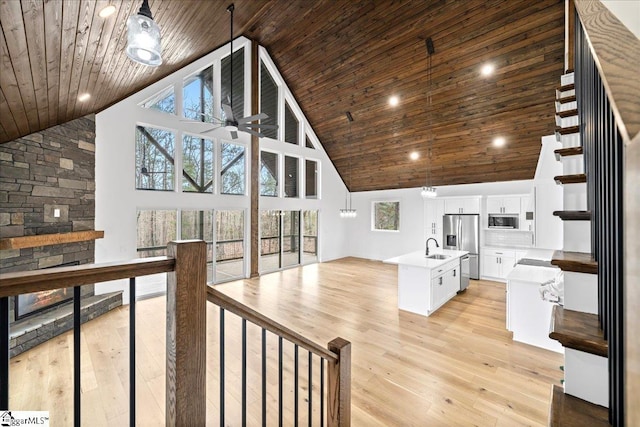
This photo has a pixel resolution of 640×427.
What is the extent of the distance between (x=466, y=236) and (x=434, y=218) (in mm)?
928

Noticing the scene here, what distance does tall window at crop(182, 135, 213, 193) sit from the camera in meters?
5.75

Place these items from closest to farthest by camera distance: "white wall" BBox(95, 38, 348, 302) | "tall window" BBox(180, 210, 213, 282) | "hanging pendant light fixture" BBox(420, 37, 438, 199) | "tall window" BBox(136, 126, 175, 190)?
"white wall" BBox(95, 38, 348, 302)
"hanging pendant light fixture" BBox(420, 37, 438, 199)
"tall window" BBox(136, 126, 175, 190)
"tall window" BBox(180, 210, 213, 282)

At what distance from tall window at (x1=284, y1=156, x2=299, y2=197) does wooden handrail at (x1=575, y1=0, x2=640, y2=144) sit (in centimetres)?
722

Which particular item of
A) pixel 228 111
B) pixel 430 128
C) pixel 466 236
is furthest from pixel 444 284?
pixel 228 111

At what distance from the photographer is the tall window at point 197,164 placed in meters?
5.75

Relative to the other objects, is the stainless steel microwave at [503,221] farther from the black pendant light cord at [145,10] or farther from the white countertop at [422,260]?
the black pendant light cord at [145,10]

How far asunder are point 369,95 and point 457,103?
185 cm

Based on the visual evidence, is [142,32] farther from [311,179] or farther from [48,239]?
[311,179]

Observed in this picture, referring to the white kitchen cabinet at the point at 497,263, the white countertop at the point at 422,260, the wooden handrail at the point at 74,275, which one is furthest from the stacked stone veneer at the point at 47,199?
the white kitchen cabinet at the point at 497,263

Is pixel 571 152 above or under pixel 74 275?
above

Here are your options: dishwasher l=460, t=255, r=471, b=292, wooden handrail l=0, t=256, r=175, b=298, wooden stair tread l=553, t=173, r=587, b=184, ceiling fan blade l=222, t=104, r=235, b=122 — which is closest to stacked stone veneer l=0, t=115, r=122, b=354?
ceiling fan blade l=222, t=104, r=235, b=122

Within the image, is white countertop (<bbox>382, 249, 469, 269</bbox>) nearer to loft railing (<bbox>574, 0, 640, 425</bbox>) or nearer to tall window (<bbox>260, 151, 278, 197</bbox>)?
loft railing (<bbox>574, 0, 640, 425</bbox>)

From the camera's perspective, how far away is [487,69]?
4922 mm

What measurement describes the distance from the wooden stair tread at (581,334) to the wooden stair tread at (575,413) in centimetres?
19
